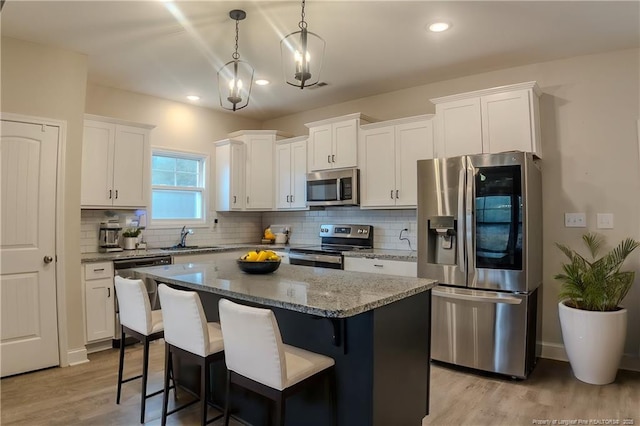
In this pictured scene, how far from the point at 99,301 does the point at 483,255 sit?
11.2 ft

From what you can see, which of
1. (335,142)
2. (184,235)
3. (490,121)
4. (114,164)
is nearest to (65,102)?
(114,164)

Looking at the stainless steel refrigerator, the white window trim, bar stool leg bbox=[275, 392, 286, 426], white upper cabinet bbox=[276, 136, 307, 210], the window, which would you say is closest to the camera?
bar stool leg bbox=[275, 392, 286, 426]

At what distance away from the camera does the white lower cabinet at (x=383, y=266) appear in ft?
12.5

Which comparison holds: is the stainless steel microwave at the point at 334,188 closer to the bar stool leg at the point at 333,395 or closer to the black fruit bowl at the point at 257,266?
the black fruit bowl at the point at 257,266

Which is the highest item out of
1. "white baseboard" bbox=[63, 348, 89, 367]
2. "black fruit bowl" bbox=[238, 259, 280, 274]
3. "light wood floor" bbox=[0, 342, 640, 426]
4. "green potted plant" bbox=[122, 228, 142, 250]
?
"green potted plant" bbox=[122, 228, 142, 250]

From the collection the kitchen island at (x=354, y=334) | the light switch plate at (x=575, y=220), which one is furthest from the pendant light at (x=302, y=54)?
the light switch plate at (x=575, y=220)

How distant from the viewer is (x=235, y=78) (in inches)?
102

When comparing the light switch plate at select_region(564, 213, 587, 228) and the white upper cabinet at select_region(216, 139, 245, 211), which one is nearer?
the light switch plate at select_region(564, 213, 587, 228)

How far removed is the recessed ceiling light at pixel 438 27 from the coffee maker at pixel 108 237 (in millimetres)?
3540

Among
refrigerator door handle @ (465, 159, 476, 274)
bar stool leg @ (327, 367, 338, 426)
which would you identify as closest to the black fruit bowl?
bar stool leg @ (327, 367, 338, 426)

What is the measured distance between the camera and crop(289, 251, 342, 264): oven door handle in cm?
429

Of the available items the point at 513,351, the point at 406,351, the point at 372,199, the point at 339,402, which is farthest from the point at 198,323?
the point at 372,199

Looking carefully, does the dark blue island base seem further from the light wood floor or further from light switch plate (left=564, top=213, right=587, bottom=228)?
light switch plate (left=564, top=213, right=587, bottom=228)

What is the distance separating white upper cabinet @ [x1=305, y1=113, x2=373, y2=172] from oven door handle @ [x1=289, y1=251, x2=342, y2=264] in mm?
1031
